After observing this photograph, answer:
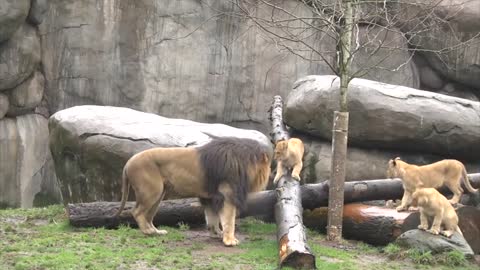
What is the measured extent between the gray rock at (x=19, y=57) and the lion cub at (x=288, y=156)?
23.1 ft

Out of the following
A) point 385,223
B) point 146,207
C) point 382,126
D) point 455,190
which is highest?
point 382,126

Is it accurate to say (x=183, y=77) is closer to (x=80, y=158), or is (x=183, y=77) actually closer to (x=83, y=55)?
(x=83, y=55)

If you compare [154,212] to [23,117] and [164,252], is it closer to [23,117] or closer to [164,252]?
[164,252]

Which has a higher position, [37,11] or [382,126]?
[37,11]

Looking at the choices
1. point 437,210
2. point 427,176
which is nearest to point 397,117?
point 427,176

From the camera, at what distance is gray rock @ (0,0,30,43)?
13.9 metres

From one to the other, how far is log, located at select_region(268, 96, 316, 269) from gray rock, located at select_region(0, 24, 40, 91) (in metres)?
6.22

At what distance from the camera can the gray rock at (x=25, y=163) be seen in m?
14.6

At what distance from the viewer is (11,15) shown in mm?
14016

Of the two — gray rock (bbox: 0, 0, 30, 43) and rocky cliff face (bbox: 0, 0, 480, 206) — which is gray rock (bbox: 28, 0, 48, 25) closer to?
rocky cliff face (bbox: 0, 0, 480, 206)

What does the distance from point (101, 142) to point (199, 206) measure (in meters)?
2.02

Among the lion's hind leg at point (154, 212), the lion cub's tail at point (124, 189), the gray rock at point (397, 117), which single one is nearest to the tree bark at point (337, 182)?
the lion's hind leg at point (154, 212)

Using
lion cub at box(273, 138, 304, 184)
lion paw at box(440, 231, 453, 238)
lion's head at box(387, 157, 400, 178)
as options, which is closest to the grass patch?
lion paw at box(440, 231, 453, 238)

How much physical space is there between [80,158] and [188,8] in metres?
5.76
